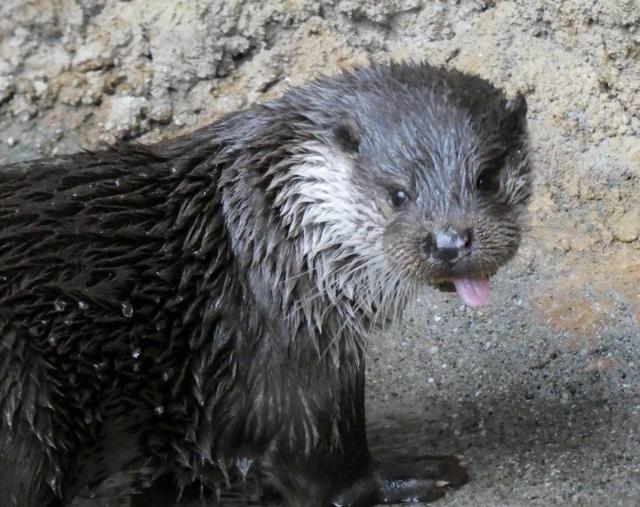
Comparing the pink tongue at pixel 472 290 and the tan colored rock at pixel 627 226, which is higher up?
the pink tongue at pixel 472 290

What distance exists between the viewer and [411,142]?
230cm

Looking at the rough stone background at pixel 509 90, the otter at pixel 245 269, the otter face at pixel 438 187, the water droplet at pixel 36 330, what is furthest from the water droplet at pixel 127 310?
the rough stone background at pixel 509 90

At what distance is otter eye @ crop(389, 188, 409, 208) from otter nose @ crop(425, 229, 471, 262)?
0.11 metres

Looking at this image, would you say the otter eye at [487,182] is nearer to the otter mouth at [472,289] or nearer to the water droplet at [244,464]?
the otter mouth at [472,289]

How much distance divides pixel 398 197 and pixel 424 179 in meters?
0.07

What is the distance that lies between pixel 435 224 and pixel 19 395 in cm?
89

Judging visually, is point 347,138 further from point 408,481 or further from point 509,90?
point 509,90

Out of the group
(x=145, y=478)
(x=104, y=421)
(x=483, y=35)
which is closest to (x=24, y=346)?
(x=104, y=421)

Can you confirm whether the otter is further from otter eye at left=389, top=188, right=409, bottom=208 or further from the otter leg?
the otter leg

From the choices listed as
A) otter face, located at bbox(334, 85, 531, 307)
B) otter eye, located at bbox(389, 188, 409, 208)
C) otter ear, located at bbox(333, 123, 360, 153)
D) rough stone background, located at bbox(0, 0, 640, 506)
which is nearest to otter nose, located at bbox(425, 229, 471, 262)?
otter face, located at bbox(334, 85, 531, 307)

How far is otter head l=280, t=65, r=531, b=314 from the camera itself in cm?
225

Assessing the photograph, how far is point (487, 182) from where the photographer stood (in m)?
2.35

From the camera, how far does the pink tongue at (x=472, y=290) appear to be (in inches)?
89.8

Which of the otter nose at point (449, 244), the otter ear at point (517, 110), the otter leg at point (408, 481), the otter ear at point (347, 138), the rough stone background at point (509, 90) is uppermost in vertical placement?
the otter ear at point (517, 110)
